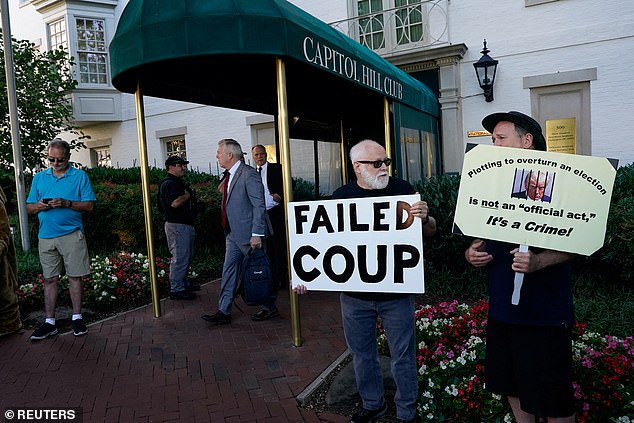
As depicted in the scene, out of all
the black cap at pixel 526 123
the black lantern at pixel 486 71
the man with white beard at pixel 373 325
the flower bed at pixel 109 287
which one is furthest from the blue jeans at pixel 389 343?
the black lantern at pixel 486 71

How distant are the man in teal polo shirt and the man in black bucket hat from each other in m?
3.88

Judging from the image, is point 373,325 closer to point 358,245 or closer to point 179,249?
point 358,245

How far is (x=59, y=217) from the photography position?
15.0 feet

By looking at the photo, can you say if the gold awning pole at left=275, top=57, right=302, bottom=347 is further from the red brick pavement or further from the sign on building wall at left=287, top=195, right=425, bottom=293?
the sign on building wall at left=287, top=195, right=425, bottom=293

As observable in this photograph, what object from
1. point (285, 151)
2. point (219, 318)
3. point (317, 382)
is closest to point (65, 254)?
point (219, 318)

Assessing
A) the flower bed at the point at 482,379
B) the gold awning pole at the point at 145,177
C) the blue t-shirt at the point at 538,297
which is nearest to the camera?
the blue t-shirt at the point at 538,297

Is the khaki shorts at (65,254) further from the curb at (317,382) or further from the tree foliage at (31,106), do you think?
the tree foliage at (31,106)

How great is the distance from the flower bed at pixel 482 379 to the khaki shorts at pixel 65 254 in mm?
3289

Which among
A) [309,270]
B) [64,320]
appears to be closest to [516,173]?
[309,270]

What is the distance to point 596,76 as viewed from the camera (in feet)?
30.8

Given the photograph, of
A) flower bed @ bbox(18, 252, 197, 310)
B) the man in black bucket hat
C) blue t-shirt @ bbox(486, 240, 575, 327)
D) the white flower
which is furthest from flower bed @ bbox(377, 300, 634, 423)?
flower bed @ bbox(18, 252, 197, 310)

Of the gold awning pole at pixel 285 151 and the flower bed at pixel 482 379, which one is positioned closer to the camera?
the flower bed at pixel 482 379

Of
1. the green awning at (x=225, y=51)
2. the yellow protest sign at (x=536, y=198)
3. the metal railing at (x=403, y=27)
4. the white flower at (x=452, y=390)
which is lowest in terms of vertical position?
the white flower at (x=452, y=390)

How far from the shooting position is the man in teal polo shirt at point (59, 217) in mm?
4562
